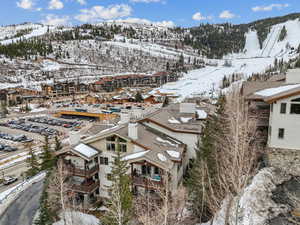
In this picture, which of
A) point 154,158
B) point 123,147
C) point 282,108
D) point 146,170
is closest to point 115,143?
point 123,147

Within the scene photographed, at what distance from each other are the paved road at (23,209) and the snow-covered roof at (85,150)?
748cm

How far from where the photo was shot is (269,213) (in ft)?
34.8

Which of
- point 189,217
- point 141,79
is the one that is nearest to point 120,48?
point 141,79

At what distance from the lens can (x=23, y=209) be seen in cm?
1944

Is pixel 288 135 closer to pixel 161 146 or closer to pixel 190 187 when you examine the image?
pixel 190 187

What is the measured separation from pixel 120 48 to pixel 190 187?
651 ft

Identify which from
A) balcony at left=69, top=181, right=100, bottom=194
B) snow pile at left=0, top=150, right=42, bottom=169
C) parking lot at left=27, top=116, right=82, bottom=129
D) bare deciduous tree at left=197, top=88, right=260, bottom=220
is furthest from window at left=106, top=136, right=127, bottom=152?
parking lot at left=27, top=116, right=82, bottom=129

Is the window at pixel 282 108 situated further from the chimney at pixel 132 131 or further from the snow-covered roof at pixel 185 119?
the chimney at pixel 132 131

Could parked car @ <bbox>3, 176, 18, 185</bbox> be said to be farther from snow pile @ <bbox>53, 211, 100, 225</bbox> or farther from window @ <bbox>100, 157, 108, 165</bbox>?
window @ <bbox>100, 157, 108, 165</bbox>

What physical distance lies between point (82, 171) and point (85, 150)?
2029 millimetres

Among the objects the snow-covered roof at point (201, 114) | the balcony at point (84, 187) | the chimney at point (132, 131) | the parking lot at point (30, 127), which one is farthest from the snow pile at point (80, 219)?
the parking lot at point (30, 127)

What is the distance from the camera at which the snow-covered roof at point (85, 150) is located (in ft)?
60.3

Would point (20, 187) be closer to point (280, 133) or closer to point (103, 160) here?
point (103, 160)

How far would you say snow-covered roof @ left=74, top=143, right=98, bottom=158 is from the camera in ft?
60.3
